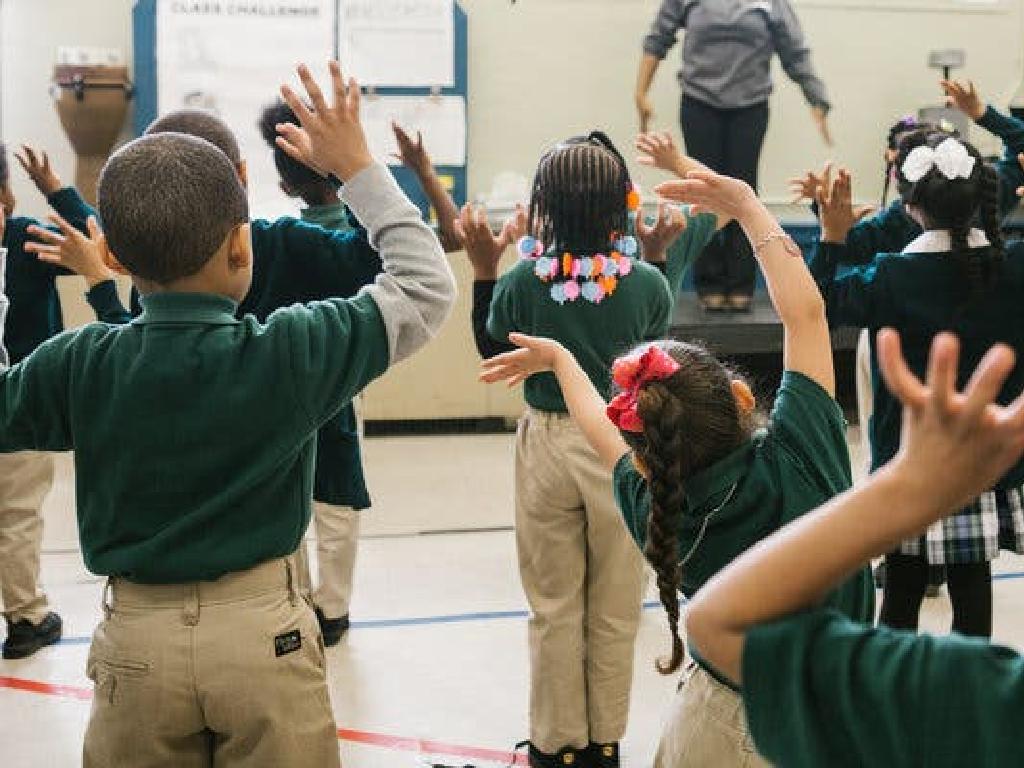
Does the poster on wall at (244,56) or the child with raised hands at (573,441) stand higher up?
the poster on wall at (244,56)

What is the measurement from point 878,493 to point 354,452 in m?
2.49

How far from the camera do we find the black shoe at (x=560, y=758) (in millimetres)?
2475

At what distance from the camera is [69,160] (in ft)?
20.8

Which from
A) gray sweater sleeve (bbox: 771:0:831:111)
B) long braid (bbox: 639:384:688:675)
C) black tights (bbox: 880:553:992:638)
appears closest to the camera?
long braid (bbox: 639:384:688:675)

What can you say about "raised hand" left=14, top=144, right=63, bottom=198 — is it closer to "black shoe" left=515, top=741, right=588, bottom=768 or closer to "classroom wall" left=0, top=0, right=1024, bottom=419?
"black shoe" left=515, top=741, right=588, bottom=768

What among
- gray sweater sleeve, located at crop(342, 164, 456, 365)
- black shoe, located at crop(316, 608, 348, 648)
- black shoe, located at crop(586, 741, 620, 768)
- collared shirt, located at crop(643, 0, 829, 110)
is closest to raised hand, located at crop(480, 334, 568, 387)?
gray sweater sleeve, located at crop(342, 164, 456, 365)

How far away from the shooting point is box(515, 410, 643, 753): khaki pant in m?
2.42

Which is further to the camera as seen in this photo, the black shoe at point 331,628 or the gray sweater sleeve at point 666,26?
the gray sweater sleeve at point 666,26

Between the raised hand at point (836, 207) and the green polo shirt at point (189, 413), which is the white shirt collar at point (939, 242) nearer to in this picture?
the raised hand at point (836, 207)

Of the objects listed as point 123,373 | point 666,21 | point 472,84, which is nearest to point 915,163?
point 123,373

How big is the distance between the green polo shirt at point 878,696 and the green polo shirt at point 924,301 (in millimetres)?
1796

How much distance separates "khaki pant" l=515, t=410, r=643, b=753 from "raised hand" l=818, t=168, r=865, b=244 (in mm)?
661

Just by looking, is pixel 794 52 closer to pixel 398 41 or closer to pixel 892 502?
pixel 398 41

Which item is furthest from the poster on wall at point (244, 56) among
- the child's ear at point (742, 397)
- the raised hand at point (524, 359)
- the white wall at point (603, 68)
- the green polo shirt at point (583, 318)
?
the child's ear at point (742, 397)
